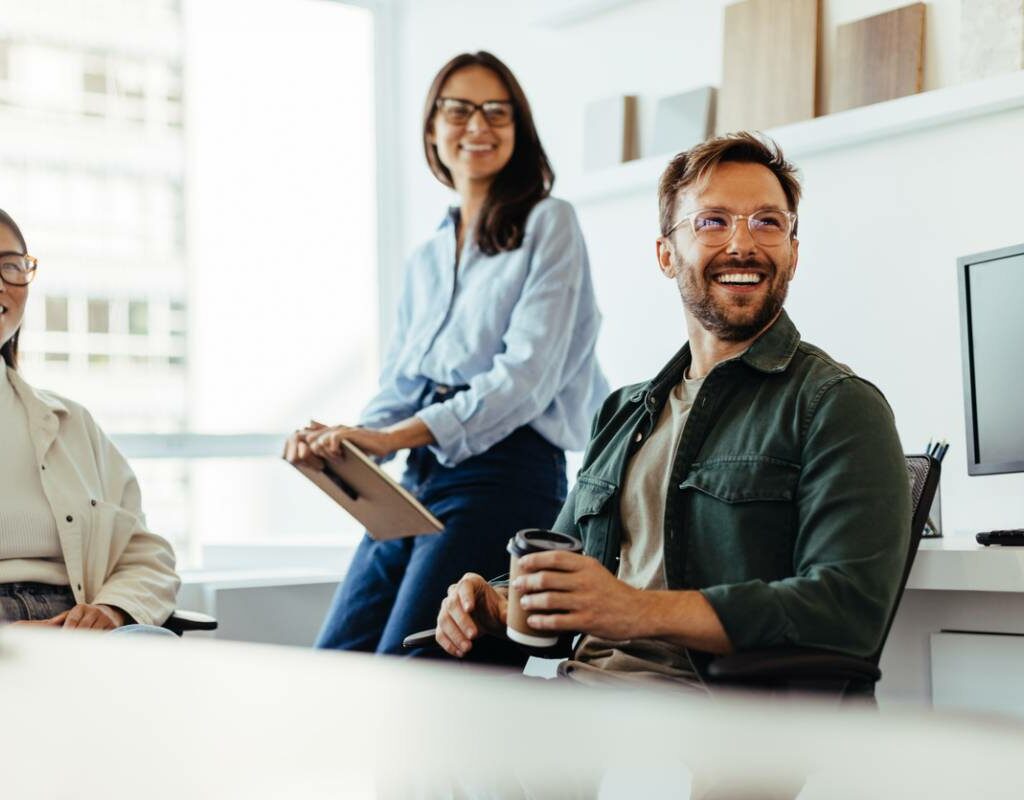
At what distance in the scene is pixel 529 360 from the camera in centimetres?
249

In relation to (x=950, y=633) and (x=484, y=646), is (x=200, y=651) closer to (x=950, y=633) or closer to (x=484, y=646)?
(x=484, y=646)

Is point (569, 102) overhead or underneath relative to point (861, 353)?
overhead

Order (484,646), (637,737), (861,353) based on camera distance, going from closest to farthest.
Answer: (637,737) → (484,646) → (861,353)

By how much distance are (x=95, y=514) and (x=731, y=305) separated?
120 centimetres

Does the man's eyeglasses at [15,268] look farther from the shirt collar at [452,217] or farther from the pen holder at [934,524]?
the pen holder at [934,524]

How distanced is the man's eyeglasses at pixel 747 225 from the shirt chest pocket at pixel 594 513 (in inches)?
14.2

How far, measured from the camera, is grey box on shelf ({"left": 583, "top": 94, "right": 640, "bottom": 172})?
3617 millimetres

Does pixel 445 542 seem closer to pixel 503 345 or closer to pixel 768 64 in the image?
pixel 503 345

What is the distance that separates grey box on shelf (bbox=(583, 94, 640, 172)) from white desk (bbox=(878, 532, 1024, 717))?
1721 mm

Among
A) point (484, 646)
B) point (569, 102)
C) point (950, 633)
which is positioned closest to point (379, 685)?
point (484, 646)

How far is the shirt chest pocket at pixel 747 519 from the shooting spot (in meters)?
1.51

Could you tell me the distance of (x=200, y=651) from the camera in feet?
1.88

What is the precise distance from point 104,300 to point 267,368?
57 centimetres

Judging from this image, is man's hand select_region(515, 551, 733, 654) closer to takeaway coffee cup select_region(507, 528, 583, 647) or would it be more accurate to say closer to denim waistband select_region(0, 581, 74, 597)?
takeaway coffee cup select_region(507, 528, 583, 647)
